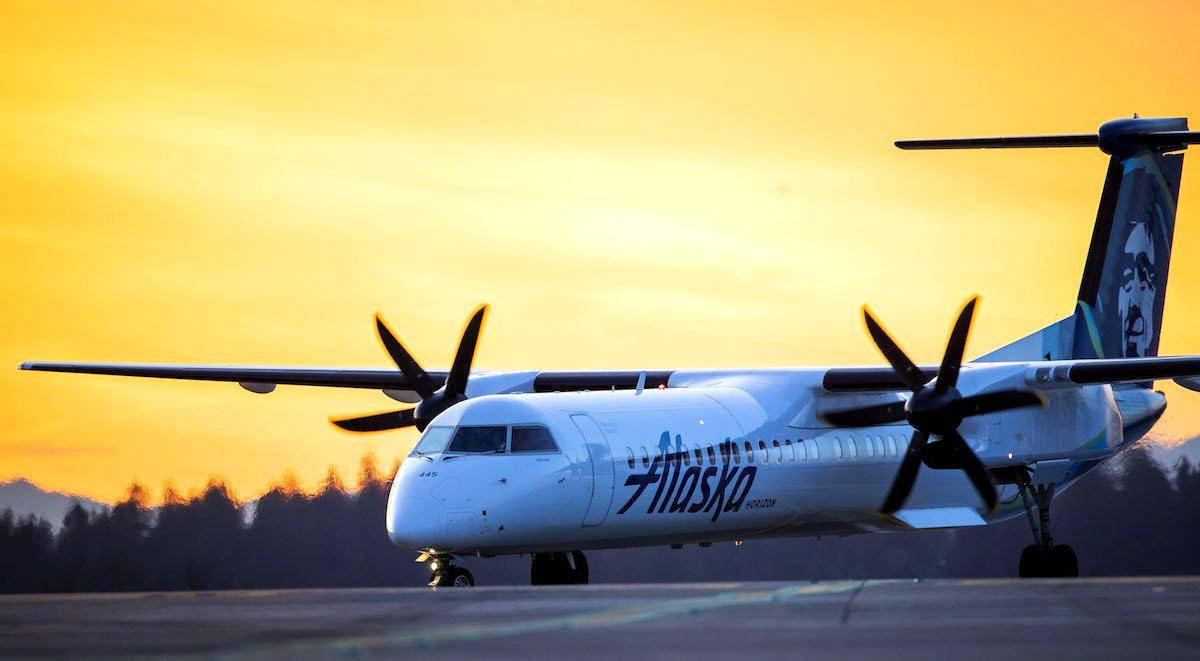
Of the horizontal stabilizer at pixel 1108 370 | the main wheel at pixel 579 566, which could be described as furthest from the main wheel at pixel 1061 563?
the main wheel at pixel 579 566

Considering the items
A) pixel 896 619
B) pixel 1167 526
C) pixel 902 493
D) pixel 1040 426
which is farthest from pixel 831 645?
pixel 1167 526

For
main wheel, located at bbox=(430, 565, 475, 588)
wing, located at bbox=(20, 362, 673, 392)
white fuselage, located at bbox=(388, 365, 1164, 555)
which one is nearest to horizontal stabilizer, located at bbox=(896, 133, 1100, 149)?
white fuselage, located at bbox=(388, 365, 1164, 555)

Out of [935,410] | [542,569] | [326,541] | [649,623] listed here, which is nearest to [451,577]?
[542,569]

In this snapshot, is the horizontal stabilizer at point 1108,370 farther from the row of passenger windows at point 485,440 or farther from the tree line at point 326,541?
the tree line at point 326,541

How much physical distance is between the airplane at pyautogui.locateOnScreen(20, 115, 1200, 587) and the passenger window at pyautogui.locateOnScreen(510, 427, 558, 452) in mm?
28

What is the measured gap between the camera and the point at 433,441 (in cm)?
2044

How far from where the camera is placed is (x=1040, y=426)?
89.1ft

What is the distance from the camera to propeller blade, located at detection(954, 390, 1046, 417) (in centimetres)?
2356

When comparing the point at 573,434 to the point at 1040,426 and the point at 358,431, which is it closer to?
the point at 358,431

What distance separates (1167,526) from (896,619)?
53.0 metres

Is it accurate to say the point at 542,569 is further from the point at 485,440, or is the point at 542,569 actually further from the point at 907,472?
the point at 907,472

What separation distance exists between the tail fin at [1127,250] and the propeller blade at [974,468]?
6400mm

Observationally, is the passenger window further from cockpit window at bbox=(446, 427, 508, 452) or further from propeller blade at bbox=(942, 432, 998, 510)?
propeller blade at bbox=(942, 432, 998, 510)

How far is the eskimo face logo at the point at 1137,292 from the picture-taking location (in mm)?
30984
